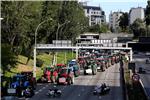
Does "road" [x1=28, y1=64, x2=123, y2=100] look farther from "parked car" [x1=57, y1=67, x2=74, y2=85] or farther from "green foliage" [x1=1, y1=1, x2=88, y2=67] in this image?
"green foliage" [x1=1, y1=1, x2=88, y2=67]

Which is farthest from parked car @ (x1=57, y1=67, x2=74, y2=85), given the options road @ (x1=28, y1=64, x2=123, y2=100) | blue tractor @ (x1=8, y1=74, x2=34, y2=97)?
blue tractor @ (x1=8, y1=74, x2=34, y2=97)

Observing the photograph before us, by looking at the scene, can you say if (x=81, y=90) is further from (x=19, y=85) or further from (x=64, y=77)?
(x=19, y=85)

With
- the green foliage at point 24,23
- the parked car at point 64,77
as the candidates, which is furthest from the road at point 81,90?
the green foliage at point 24,23

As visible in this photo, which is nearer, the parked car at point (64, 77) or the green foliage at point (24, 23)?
the parked car at point (64, 77)

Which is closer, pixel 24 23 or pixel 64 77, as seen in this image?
pixel 64 77

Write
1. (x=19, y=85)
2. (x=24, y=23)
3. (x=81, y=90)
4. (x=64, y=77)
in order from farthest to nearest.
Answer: (x=24, y=23) < (x=64, y=77) < (x=81, y=90) < (x=19, y=85)

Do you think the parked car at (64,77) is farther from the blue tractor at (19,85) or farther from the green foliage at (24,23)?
the blue tractor at (19,85)

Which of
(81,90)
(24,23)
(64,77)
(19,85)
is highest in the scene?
(24,23)

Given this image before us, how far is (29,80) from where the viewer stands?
2266 inches

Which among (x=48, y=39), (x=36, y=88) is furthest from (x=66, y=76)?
(x=48, y=39)

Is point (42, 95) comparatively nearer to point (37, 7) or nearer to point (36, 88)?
point (36, 88)

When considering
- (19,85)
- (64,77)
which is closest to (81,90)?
(64,77)

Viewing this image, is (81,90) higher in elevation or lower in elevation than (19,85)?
lower

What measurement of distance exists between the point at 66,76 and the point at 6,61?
7995mm
